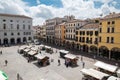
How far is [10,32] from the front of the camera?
7112cm

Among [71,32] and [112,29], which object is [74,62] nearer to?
[112,29]

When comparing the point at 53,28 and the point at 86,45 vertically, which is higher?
the point at 53,28

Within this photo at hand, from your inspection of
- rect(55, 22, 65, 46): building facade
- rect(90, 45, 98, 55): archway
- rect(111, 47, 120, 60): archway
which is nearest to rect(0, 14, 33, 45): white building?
rect(55, 22, 65, 46): building facade

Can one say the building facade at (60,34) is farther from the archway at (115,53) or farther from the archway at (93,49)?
the archway at (115,53)

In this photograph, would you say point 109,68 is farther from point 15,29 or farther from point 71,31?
point 15,29

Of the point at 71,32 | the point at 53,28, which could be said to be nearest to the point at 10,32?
the point at 53,28

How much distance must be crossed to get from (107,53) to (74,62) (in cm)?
1132

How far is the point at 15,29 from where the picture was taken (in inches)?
2864

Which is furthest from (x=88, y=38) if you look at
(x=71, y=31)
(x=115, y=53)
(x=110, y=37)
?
(x=71, y=31)

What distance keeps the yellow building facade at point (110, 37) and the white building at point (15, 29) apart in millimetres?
48100

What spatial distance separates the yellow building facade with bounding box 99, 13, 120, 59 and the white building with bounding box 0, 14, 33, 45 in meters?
48.1

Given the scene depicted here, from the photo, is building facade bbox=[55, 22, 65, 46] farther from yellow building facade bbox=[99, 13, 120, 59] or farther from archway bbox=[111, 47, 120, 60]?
archway bbox=[111, 47, 120, 60]

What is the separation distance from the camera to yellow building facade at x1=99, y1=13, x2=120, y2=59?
34.5m

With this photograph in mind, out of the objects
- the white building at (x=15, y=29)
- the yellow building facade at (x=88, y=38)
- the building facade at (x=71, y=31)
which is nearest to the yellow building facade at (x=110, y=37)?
the yellow building facade at (x=88, y=38)
